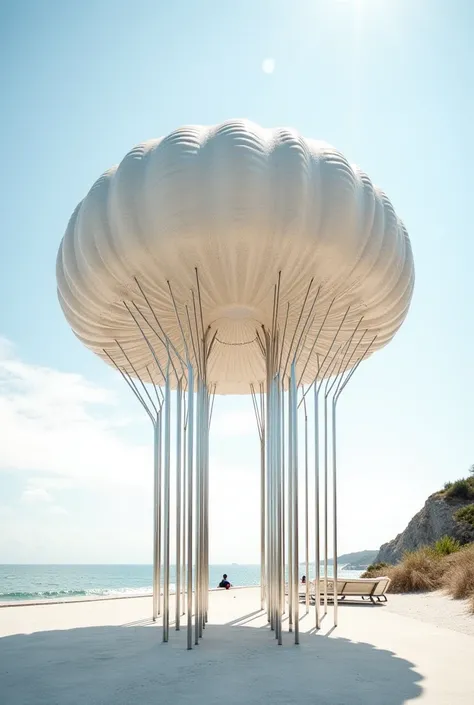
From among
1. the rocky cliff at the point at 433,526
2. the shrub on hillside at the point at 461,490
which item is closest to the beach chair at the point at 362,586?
the rocky cliff at the point at 433,526

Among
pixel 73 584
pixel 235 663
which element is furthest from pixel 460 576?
pixel 73 584

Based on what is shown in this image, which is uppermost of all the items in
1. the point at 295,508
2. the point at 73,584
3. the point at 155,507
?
the point at 155,507

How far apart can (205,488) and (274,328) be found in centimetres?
Answer: 258

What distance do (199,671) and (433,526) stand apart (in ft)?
83.4

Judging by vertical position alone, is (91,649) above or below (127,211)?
below

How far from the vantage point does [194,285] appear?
30.7ft

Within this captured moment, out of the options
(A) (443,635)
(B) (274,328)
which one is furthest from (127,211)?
(A) (443,635)

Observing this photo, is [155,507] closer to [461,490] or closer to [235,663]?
[235,663]

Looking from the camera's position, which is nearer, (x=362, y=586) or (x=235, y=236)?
(x=235, y=236)

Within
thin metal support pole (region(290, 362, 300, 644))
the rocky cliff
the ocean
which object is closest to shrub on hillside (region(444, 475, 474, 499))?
the rocky cliff

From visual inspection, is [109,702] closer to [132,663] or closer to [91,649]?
[132,663]

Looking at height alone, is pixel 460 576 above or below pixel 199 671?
above

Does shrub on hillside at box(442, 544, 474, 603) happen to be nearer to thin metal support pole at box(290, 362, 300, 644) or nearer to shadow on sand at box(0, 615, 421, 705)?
thin metal support pole at box(290, 362, 300, 644)

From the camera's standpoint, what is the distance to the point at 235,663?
724cm
